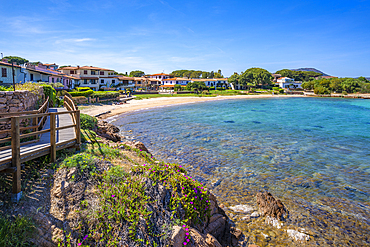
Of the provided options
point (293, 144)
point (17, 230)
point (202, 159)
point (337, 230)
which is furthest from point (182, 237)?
point (293, 144)

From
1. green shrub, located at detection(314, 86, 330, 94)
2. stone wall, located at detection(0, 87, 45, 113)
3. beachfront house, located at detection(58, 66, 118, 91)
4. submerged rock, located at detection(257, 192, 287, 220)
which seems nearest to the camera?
stone wall, located at detection(0, 87, 45, 113)

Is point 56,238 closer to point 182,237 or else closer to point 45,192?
point 45,192

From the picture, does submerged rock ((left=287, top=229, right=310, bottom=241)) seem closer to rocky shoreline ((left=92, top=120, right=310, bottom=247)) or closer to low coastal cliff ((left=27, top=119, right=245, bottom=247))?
rocky shoreline ((left=92, top=120, right=310, bottom=247))

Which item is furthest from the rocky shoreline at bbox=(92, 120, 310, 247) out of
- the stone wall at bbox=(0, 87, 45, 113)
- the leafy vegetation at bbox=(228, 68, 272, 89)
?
the leafy vegetation at bbox=(228, 68, 272, 89)

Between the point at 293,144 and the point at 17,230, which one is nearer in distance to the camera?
the point at 17,230

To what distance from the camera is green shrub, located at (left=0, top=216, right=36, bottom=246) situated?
5.20 meters

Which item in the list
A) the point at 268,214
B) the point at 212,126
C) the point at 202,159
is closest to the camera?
the point at 268,214

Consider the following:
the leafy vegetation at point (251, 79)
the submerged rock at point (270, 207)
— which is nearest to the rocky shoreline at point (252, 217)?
the submerged rock at point (270, 207)

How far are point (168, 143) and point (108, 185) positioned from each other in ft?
49.4

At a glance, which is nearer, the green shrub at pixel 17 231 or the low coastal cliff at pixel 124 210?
the green shrub at pixel 17 231

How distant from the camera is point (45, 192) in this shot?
6.82 m

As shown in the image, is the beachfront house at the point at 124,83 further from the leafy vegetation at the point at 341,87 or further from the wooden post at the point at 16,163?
the leafy vegetation at the point at 341,87

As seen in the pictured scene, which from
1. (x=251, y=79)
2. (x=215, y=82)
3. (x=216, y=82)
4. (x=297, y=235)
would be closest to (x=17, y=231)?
(x=297, y=235)

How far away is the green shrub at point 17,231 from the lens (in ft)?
17.1
